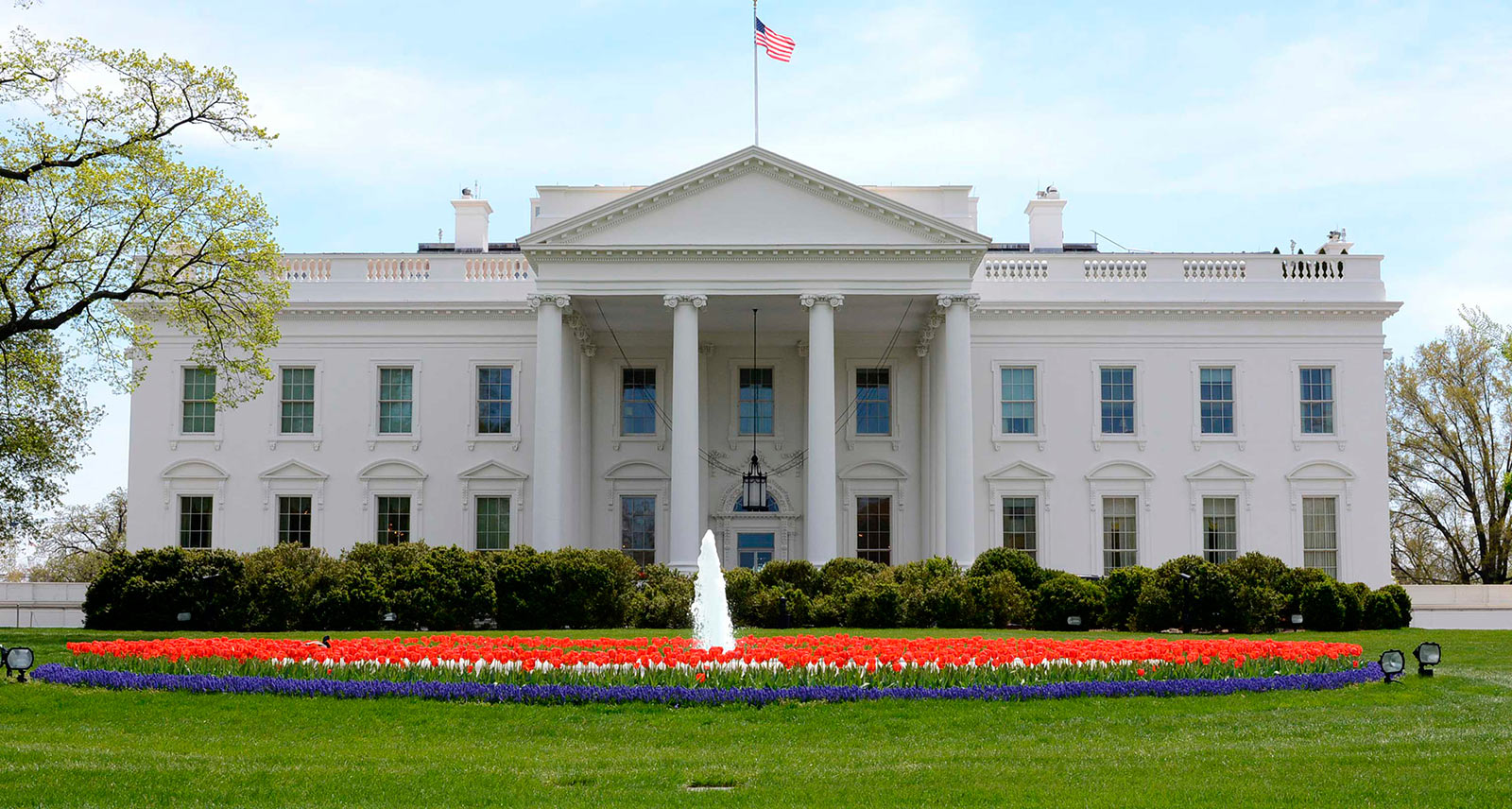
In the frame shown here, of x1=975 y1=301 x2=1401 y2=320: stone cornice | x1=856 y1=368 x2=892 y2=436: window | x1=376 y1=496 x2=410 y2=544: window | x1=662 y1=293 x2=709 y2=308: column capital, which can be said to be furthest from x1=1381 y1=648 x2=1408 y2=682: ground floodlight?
x1=376 y1=496 x2=410 y2=544: window

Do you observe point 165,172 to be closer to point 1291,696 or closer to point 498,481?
point 498,481

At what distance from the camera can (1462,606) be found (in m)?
38.5

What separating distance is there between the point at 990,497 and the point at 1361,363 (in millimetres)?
10698

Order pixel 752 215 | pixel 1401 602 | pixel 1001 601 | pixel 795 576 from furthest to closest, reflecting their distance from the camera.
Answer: pixel 752 215 → pixel 795 576 → pixel 1401 602 → pixel 1001 601

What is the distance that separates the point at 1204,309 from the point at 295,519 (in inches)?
987

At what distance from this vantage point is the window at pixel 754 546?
39938mm

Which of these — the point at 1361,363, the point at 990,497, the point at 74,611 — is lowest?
the point at 74,611

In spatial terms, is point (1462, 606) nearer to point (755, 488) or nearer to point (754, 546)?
point (754, 546)

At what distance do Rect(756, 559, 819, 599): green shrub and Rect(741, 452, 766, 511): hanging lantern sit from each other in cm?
582

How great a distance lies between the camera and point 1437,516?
53125mm

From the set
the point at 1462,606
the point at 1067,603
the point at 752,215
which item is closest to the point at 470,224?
the point at 752,215

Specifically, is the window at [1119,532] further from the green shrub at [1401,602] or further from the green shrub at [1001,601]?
the green shrub at [1001,601]

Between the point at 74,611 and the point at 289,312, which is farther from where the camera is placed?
the point at 289,312

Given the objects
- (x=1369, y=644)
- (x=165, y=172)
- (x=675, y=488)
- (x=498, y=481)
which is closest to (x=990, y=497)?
(x=675, y=488)
